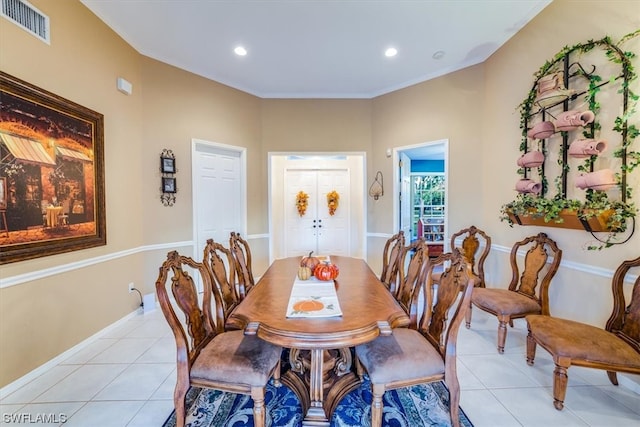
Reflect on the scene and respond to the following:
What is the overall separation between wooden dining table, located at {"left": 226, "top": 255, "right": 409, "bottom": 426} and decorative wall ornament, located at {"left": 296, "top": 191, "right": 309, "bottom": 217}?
3.75m

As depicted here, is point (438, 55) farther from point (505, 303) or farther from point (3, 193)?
point (3, 193)

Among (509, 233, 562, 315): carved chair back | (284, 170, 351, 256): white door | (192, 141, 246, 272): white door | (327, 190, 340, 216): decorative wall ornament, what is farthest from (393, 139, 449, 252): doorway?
(192, 141, 246, 272): white door

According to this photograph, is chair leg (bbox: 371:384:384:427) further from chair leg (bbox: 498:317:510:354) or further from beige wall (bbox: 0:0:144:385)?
beige wall (bbox: 0:0:144:385)

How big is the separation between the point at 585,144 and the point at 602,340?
54.9 inches

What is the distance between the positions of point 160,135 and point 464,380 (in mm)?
4229

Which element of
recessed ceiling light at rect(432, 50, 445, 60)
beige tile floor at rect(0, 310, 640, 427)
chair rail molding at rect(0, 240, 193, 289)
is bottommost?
beige tile floor at rect(0, 310, 640, 427)

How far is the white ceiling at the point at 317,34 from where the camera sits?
8.77ft

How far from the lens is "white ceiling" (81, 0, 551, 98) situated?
105 inches

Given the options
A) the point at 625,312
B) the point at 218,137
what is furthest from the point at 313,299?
the point at 218,137

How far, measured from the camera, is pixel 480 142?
3.63 meters

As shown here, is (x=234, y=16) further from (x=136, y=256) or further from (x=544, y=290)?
(x=544, y=290)

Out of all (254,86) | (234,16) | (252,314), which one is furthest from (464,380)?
(254,86)

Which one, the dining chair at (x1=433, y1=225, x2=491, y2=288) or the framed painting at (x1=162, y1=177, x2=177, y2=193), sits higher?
the framed painting at (x1=162, y1=177, x2=177, y2=193)

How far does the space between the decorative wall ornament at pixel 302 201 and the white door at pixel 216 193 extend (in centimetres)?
172
